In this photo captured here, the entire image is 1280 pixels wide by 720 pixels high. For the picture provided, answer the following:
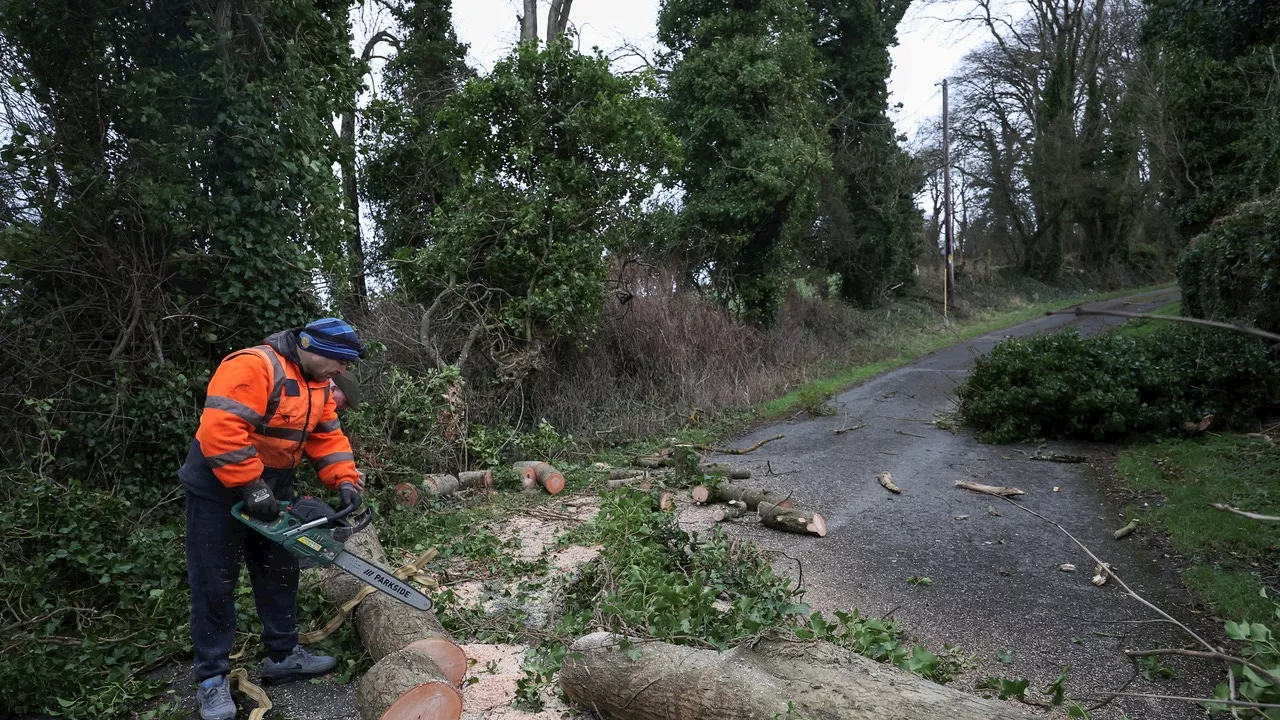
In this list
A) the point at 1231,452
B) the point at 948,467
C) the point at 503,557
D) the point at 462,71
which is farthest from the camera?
the point at 462,71

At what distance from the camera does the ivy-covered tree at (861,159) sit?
22391 millimetres

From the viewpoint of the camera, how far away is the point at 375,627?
167 inches

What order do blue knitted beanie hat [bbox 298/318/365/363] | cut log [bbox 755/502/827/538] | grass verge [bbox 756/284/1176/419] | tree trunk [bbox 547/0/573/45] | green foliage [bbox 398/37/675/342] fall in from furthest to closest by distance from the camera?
tree trunk [bbox 547/0/573/45] < grass verge [bbox 756/284/1176/419] < green foliage [bbox 398/37/675/342] < cut log [bbox 755/502/827/538] < blue knitted beanie hat [bbox 298/318/365/363]

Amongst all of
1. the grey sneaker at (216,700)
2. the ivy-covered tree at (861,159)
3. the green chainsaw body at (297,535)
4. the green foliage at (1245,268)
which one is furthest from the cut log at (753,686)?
the ivy-covered tree at (861,159)

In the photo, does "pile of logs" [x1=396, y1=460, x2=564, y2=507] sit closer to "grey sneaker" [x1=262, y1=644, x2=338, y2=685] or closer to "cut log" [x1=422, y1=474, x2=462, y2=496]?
"cut log" [x1=422, y1=474, x2=462, y2=496]

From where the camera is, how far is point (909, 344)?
68.5 ft

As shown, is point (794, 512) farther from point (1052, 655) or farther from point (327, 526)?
point (327, 526)

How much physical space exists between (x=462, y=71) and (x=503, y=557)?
13.4m

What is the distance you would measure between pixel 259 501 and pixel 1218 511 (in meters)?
6.63

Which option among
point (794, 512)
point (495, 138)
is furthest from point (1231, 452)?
point (495, 138)

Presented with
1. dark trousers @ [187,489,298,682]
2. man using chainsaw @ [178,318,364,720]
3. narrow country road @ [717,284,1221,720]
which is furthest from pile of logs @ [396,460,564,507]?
dark trousers @ [187,489,298,682]

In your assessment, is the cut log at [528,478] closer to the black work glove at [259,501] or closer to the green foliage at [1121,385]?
the black work glove at [259,501]

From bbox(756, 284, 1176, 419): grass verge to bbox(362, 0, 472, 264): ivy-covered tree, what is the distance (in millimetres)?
7713

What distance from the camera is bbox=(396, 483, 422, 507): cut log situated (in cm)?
759
